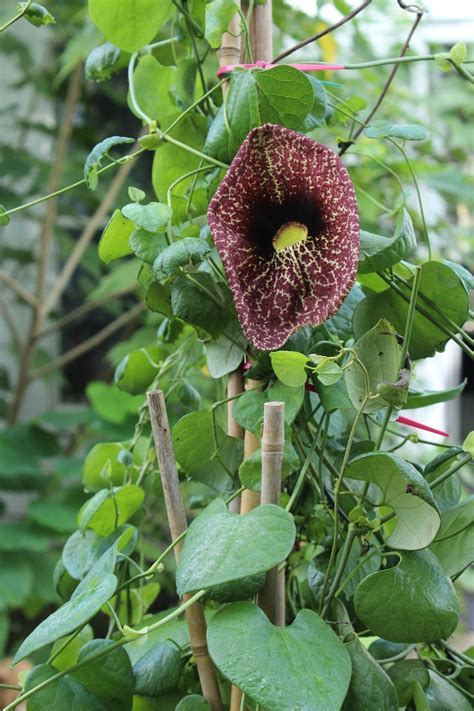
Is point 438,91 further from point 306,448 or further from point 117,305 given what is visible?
point 306,448

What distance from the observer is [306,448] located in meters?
0.51

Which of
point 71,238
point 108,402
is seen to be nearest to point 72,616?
point 108,402

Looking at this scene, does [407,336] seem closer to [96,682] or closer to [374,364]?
[374,364]

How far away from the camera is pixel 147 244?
1.52 feet

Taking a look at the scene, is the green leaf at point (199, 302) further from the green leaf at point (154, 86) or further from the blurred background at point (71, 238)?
the blurred background at point (71, 238)

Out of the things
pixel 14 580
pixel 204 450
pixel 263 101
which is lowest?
pixel 14 580

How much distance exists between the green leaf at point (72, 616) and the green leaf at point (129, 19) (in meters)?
0.34

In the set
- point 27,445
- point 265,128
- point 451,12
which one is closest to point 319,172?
point 265,128

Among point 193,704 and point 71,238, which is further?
point 71,238

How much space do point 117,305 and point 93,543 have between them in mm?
1569

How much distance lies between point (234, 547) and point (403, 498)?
101 millimetres

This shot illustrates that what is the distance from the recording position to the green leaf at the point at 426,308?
47 centimetres

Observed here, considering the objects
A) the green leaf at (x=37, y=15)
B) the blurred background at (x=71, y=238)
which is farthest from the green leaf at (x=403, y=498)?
the blurred background at (x=71, y=238)

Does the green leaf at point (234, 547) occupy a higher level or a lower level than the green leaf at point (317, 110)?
lower
